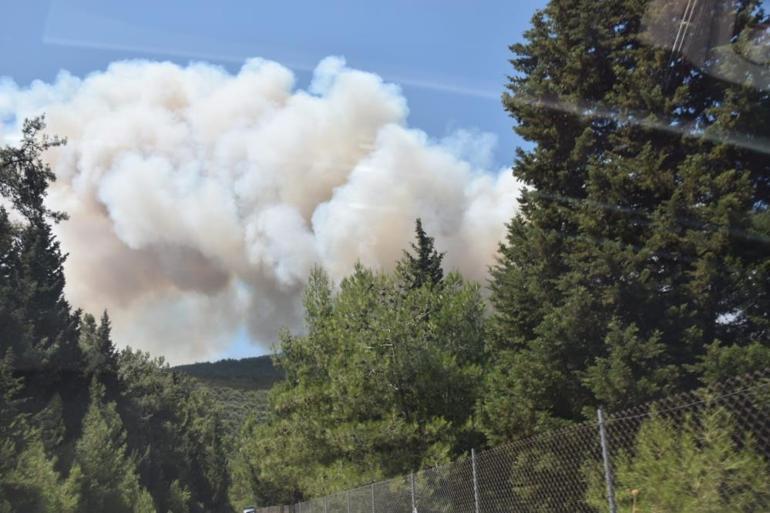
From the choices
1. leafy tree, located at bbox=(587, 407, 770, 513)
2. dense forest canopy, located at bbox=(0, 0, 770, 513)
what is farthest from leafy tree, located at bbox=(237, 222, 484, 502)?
leafy tree, located at bbox=(587, 407, 770, 513)

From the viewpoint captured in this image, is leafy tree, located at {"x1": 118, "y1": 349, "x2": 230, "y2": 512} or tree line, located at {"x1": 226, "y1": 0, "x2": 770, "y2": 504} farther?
leafy tree, located at {"x1": 118, "y1": 349, "x2": 230, "y2": 512}

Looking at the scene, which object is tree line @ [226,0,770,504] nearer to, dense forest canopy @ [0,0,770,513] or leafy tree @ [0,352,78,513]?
dense forest canopy @ [0,0,770,513]

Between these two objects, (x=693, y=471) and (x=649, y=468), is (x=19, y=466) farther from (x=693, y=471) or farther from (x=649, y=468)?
(x=693, y=471)

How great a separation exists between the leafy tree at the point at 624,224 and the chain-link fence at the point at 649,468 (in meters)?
3.17

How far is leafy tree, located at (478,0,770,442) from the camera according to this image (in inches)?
532

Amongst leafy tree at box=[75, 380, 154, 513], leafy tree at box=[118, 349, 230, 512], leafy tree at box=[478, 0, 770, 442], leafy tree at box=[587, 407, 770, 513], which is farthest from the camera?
leafy tree at box=[118, 349, 230, 512]

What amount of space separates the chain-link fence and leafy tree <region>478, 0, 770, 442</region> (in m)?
3.17

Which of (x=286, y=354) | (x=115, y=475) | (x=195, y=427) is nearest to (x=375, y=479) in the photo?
(x=286, y=354)

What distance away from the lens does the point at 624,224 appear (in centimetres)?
1489

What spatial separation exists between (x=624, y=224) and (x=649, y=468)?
25.8 ft

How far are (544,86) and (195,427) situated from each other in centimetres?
9343

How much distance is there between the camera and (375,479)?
21.4 m

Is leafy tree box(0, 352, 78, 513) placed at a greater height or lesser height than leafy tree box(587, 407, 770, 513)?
greater

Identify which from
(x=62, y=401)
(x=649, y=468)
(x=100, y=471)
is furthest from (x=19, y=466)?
(x=649, y=468)
